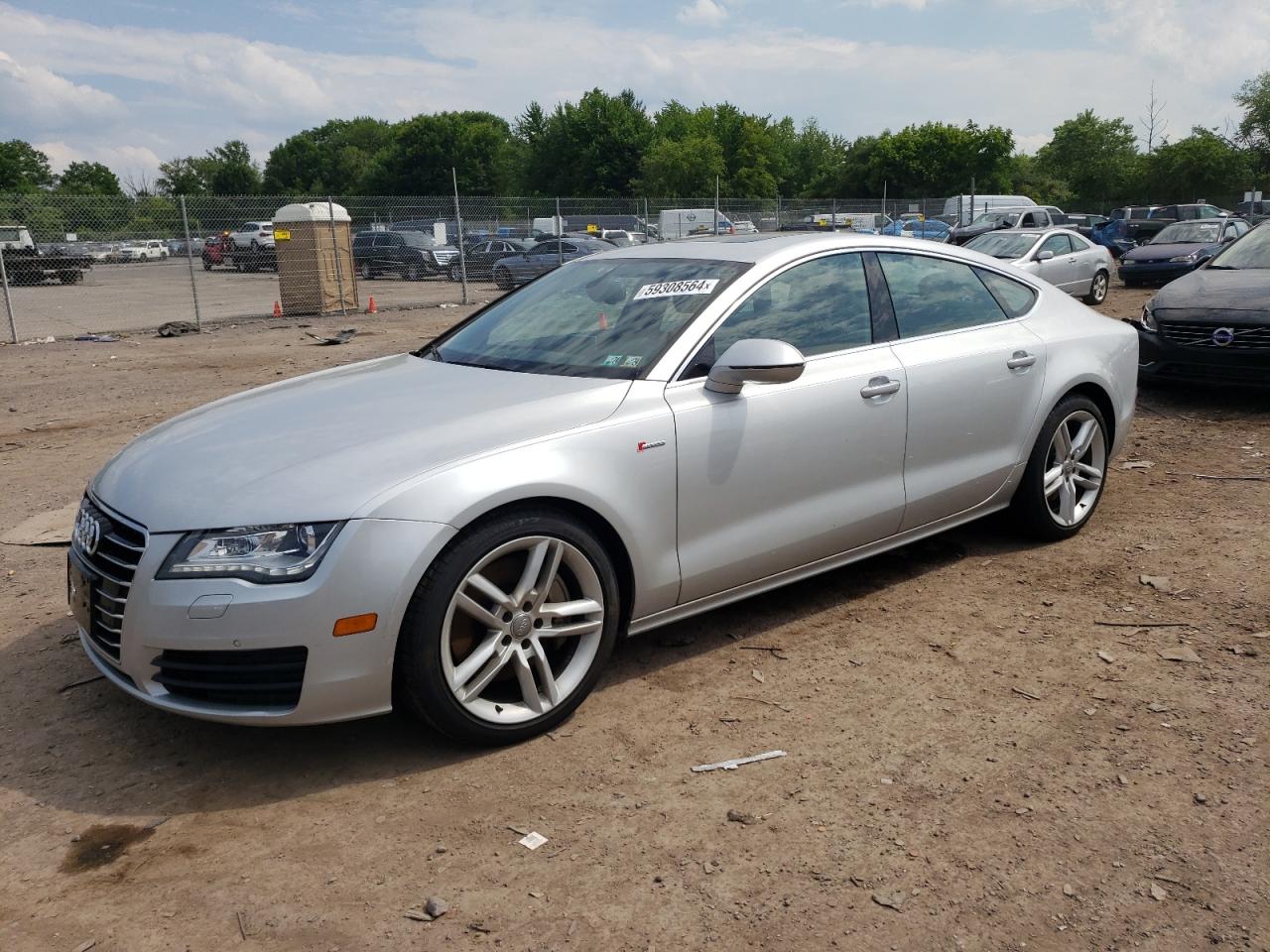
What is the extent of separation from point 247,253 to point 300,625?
2369 centimetres

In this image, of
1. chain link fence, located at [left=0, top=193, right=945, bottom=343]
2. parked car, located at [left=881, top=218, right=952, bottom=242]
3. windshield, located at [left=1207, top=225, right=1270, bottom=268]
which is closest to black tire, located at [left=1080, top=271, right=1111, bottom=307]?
chain link fence, located at [left=0, top=193, right=945, bottom=343]

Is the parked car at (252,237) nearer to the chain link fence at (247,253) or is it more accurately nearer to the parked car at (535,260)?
the chain link fence at (247,253)

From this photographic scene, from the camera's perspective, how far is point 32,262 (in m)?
19.5

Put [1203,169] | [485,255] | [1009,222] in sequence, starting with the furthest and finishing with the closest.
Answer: [1203,169], [1009,222], [485,255]

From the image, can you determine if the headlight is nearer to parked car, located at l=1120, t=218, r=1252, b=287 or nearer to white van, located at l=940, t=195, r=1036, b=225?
Answer: parked car, located at l=1120, t=218, r=1252, b=287

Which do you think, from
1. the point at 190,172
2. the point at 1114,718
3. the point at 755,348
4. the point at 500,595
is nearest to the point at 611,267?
the point at 755,348

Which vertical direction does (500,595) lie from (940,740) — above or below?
above

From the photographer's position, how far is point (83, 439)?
8414 millimetres

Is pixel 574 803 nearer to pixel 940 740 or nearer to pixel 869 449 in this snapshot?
pixel 940 740

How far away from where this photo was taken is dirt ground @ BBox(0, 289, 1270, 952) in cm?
254

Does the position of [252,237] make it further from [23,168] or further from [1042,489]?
[23,168]

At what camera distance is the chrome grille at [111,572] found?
3.13 meters

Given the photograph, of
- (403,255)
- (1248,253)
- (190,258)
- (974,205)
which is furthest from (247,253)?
(974,205)

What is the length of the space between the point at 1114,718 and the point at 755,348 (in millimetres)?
1701
